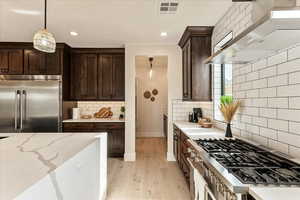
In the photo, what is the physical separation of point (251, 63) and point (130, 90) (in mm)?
2774

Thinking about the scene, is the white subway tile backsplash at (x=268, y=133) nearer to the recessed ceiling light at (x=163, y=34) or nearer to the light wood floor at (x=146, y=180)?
the light wood floor at (x=146, y=180)

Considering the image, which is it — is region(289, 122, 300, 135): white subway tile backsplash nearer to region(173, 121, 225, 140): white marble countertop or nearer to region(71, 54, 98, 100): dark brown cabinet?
region(173, 121, 225, 140): white marble countertop

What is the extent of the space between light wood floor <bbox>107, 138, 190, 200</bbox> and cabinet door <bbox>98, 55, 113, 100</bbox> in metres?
1.61

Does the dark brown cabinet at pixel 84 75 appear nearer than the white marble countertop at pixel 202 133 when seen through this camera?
No

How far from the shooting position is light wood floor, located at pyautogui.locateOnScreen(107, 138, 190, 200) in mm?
2799

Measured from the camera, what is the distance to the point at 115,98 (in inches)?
192

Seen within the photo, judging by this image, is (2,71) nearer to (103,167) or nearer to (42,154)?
(103,167)

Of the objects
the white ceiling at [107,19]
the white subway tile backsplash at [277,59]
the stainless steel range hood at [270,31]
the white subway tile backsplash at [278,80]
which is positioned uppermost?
the white ceiling at [107,19]

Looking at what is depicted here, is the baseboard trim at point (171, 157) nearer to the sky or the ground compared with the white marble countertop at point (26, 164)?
nearer to the ground

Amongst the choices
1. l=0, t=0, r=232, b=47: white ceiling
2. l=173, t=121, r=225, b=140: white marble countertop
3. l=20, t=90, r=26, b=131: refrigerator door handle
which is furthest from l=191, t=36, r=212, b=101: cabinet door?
l=20, t=90, r=26, b=131: refrigerator door handle

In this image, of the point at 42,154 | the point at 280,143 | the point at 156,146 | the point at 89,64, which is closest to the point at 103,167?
the point at 42,154

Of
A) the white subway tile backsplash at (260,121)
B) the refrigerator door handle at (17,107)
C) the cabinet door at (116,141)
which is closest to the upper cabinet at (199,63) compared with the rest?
the white subway tile backsplash at (260,121)

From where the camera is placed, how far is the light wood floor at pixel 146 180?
2.80 m

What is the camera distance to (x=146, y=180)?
3316 millimetres
